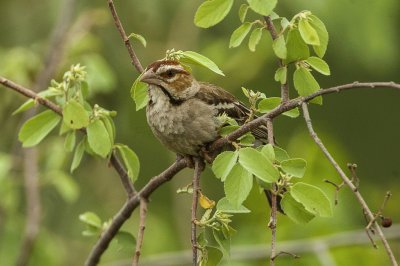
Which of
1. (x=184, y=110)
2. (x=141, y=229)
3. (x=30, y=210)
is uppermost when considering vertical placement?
(x=30, y=210)

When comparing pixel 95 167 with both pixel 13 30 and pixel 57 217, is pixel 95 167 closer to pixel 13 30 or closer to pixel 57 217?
pixel 57 217

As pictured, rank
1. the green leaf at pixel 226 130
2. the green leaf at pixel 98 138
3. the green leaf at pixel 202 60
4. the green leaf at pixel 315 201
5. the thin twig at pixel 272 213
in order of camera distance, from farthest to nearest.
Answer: the green leaf at pixel 98 138 → the green leaf at pixel 226 130 → the green leaf at pixel 202 60 → the green leaf at pixel 315 201 → the thin twig at pixel 272 213

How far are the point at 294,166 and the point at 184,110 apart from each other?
129cm

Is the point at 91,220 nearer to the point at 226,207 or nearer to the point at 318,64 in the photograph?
the point at 226,207

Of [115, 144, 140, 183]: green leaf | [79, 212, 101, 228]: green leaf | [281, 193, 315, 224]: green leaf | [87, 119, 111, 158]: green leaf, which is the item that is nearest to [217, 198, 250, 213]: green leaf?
[281, 193, 315, 224]: green leaf

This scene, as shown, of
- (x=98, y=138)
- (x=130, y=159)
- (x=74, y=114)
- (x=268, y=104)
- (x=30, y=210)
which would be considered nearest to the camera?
(x=268, y=104)

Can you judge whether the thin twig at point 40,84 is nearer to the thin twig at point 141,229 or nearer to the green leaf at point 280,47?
the thin twig at point 141,229

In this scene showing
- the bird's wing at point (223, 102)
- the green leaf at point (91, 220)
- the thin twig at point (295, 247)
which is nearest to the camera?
the bird's wing at point (223, 102)

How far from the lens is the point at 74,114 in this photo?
3742 mm

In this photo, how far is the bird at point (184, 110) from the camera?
4191mm

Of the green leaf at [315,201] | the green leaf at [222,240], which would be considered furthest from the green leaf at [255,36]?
the green leaf at [222,240]

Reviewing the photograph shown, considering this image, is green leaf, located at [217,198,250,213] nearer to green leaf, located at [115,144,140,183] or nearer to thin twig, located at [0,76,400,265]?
thin twig, located at [0,76,400,265]

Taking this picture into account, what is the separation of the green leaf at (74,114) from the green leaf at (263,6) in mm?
896

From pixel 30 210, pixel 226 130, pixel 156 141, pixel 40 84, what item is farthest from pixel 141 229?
pixel 156 141
